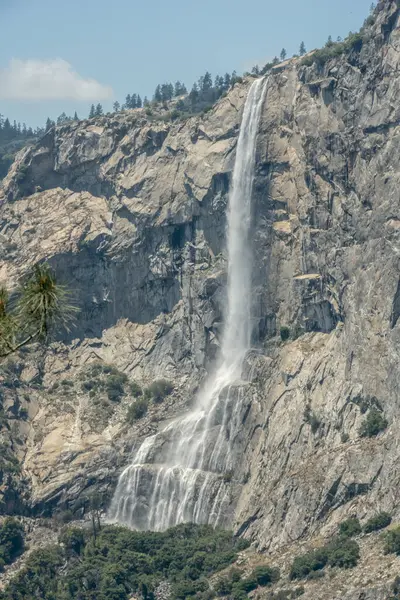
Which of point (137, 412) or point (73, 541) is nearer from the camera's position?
point (73, 541)

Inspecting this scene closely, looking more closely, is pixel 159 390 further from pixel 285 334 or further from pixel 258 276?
pixel 285 334

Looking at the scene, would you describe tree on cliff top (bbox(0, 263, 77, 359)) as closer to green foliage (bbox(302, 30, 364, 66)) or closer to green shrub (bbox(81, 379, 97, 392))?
green foliage (bbox(302, 30, 364, 66))

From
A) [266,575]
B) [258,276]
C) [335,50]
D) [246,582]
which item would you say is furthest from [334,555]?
[335,50]

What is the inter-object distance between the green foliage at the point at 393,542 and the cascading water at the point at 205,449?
21.6 metres

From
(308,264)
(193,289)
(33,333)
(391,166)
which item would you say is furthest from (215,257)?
(33,333)

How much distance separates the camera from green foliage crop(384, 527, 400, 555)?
92.5m

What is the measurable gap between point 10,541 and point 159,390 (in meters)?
21.1

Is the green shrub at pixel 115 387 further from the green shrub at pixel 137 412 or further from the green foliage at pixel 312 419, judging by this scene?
→ the green foliage at pixel 312 419

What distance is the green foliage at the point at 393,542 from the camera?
92.5 m

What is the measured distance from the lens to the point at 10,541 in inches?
4621

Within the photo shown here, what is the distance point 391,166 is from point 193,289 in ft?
88.6

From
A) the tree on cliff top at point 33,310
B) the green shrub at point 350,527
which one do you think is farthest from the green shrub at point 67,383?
the tree on cliff top at point 33,310

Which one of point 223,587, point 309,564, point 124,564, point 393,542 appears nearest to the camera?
point 393,542

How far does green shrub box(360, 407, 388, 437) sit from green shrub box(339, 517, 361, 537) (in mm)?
7624
